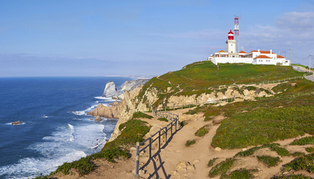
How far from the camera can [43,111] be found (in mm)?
95375

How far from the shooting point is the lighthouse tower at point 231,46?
128 metres

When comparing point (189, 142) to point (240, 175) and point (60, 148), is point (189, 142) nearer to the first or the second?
point (240, 175)

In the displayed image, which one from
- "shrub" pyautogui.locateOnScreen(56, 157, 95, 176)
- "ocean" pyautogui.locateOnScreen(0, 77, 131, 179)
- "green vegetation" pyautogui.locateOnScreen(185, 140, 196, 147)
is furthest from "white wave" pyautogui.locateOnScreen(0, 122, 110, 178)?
"shrub" pyautogui.locateOnScreen(56, 157, 95, 176)

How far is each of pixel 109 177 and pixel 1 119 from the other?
3281 inches

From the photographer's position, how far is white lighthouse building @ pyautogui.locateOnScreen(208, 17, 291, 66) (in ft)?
374

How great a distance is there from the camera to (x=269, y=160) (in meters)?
12.7

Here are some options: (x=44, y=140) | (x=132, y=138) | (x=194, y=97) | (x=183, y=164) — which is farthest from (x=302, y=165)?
(x=44, y=140)

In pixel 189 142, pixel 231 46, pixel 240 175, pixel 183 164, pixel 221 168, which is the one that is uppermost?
pixel 231 46

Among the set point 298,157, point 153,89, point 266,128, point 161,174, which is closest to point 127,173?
point 161,174

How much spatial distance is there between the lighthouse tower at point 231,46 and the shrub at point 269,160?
123180 millimetres

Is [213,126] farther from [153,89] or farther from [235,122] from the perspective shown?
[153,89]

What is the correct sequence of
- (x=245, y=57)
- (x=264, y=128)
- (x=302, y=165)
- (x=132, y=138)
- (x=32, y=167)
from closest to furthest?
(x=302, y=165) → (x=264, y=128) → (x=132, y=138) → (x=32, y=167) → (x=245, y=57)

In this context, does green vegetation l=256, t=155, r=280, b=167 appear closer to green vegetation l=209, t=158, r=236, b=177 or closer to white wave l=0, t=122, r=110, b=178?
green vegetation l=209, t=158, r=236, b=177

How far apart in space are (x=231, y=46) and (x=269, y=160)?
12545 centimetres
